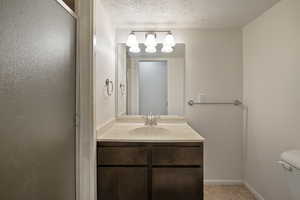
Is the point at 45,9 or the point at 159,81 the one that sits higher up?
the point at 45,9

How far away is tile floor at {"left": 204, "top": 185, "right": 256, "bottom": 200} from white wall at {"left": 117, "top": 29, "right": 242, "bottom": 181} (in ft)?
0.42

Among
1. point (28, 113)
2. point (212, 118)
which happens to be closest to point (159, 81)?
point (212, 118)

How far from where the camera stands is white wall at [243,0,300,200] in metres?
1.73

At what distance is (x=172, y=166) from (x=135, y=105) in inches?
43.8

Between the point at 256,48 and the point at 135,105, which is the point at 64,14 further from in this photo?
the point at 256,48

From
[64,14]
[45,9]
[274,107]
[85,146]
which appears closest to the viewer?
[45,9]

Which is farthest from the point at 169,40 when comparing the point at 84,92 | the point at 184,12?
the point at 84,92

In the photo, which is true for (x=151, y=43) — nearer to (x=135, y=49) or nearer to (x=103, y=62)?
(x=135, y=49)

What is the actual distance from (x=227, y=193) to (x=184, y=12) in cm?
215

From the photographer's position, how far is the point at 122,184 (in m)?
1.76

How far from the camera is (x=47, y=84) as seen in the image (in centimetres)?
112

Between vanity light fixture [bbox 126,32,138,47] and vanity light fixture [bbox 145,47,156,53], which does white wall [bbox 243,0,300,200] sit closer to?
vanity light fixture [bbox 145,47,156,53]

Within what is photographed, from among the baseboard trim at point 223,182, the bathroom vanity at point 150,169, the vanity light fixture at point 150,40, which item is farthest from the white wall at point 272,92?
the vanity light fixture at point 150,40

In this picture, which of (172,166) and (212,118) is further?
(212,118)
